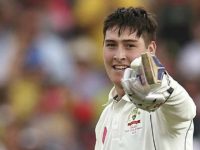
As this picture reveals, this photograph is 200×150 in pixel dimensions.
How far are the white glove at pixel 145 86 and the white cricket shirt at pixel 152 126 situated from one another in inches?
2.9

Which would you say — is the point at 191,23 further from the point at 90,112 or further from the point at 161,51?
the point at 90,112

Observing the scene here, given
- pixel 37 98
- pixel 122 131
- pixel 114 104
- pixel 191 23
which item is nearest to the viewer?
pixel 122 131

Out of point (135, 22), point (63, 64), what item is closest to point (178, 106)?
→ point (135, 22)

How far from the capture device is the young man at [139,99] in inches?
155

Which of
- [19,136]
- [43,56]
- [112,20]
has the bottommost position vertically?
[19,136]

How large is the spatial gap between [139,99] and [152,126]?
1.61 ft

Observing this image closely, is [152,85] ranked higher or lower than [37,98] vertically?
higher

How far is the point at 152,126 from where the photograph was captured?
443 centimetres

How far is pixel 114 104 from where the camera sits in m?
5.06

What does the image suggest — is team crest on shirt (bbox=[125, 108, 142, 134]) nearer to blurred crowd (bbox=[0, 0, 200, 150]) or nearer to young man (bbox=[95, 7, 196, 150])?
young man (bbox=[95, 7, 196, 150])

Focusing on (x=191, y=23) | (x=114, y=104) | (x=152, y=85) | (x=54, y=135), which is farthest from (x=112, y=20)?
(x=191, y=23)

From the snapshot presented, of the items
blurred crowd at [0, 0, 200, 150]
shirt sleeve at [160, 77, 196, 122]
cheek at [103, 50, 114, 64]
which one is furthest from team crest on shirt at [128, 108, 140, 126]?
blurred crowd at [0, 0, 200, 150]

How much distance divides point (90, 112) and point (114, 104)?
4505mm

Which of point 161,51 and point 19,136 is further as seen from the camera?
point 161,51
